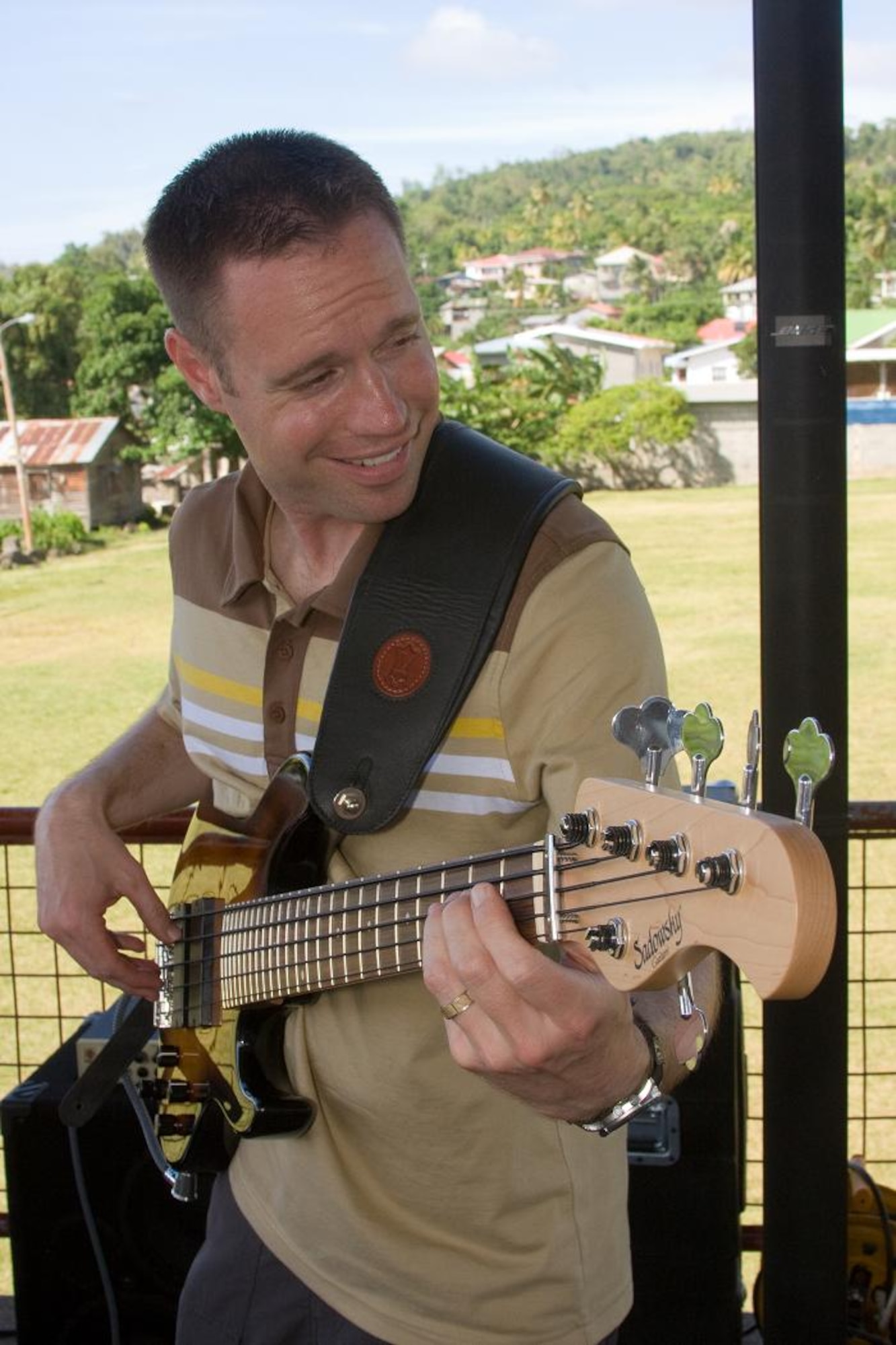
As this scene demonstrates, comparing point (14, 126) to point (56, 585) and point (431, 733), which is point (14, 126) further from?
point (431, 733)

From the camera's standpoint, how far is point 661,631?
27.4 meters

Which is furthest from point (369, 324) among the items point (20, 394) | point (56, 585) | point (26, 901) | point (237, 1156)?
point (20, 394)

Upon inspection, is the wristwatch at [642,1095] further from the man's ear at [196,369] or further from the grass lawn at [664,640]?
the grass lawn at [664,640]

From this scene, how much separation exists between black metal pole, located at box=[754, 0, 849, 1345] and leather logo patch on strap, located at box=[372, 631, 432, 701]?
0.65 metres

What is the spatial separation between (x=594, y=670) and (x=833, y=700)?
2.42ft

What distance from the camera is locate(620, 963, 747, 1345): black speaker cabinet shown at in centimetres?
268

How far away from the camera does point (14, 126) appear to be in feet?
453

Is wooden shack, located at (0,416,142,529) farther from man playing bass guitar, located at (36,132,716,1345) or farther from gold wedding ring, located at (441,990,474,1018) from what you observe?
gold wedding ring, located at (441,990,474,1018)

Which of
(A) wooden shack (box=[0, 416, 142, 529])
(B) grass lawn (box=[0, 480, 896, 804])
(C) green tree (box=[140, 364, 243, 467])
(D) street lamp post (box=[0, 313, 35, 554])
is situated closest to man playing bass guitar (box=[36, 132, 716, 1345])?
(B) grass lawn (box=[0, 480, 896, 804])

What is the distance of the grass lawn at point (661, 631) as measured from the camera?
2141 centimetres

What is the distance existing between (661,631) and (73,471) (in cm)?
2898

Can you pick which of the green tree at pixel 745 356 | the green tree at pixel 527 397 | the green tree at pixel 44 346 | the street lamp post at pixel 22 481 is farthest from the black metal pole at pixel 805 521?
the green tree at pixel 745 356

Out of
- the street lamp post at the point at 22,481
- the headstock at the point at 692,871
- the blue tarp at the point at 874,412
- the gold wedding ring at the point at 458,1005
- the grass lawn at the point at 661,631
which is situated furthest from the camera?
the blue tarp at the point at 874,412

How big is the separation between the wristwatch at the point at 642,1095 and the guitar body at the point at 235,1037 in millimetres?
464
